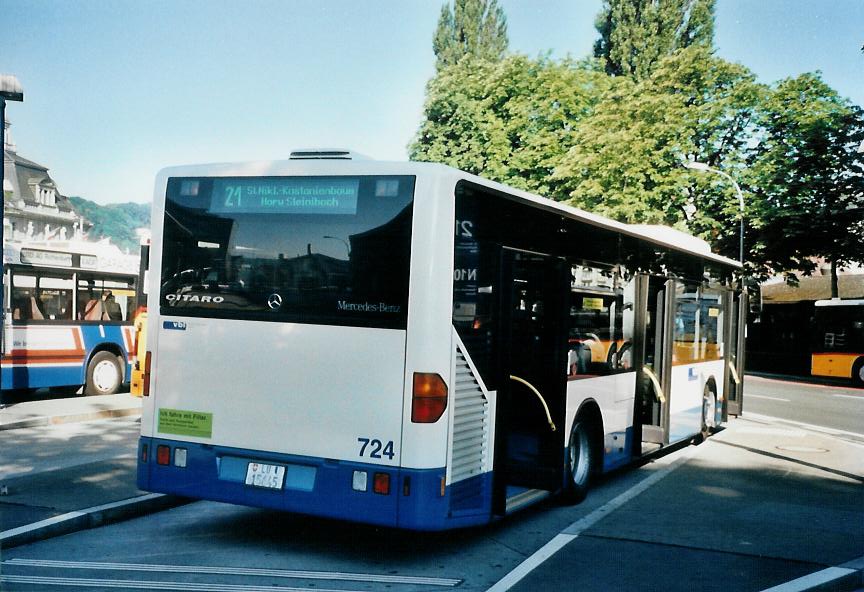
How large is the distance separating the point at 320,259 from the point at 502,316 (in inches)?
55.6

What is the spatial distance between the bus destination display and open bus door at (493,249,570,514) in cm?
184

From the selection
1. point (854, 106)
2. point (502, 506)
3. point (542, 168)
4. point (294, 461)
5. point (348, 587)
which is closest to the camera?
point (348, 587)

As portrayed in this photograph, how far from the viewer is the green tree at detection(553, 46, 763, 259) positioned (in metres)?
33.5

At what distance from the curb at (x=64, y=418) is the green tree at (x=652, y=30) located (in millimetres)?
33145

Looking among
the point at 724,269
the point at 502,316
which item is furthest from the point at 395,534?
the point at 724,269

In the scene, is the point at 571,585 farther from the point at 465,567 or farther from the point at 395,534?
the point at 395,534

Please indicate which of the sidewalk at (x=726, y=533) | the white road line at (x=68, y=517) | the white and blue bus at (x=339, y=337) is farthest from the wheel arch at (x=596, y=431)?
the white road line at (x=68, y=517)

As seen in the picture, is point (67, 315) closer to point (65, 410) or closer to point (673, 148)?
point (65, 410)

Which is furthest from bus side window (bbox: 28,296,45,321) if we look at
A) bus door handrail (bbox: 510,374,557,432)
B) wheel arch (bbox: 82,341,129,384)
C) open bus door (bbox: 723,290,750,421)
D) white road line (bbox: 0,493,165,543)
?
open bus door (bbox: 723,290,750,421)

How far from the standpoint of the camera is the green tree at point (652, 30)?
42.9 meters

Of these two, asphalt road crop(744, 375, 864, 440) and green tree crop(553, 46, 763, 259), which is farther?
green tree crop(553, 46, 763, 259)

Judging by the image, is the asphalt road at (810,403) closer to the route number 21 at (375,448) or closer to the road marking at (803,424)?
the road marking at (803,424)

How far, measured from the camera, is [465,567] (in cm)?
662

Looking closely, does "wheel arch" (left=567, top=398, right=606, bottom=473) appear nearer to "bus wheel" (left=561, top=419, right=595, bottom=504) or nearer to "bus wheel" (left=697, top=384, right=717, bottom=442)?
"bus wheel" (left=561, top=419, right=595, bottom=504)
